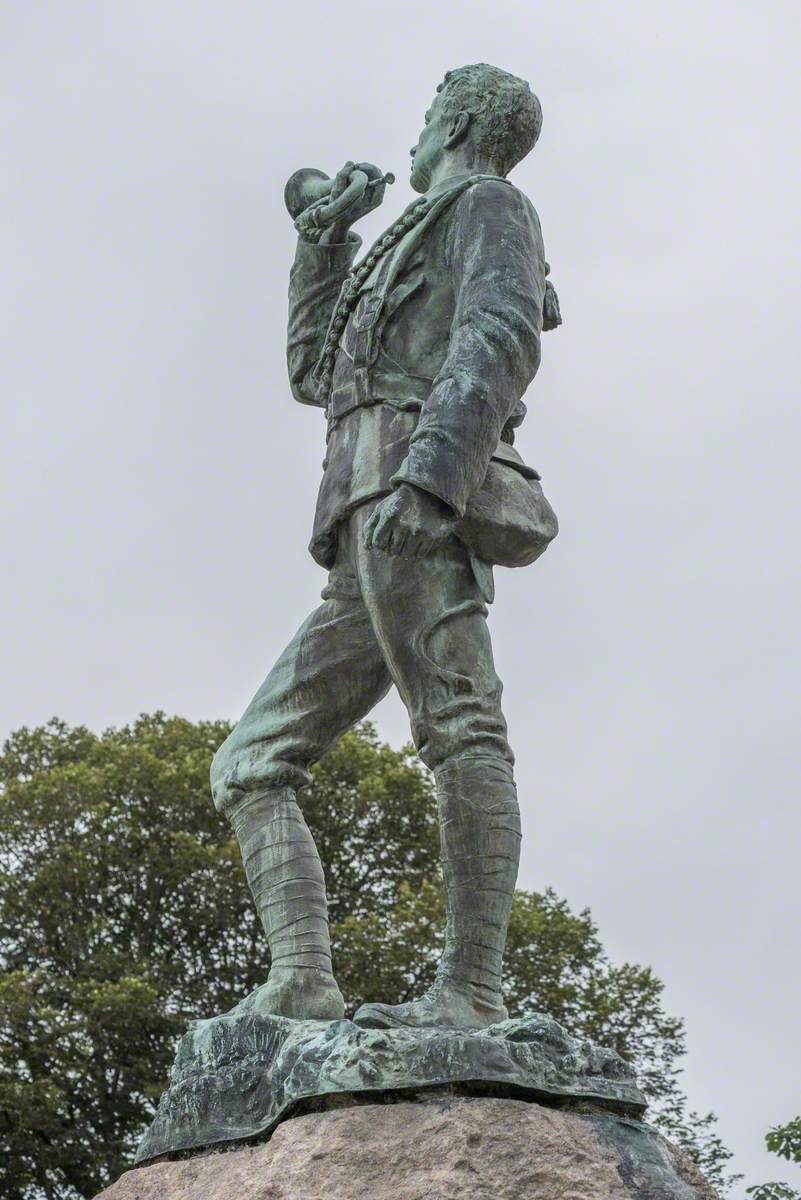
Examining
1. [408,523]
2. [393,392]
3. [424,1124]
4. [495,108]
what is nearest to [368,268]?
[393,392]

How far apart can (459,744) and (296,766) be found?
2.09ft

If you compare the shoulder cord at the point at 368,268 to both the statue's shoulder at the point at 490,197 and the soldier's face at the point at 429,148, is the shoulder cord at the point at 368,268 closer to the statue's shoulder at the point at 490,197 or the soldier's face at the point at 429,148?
the statue's shoulder at the point at 490,197

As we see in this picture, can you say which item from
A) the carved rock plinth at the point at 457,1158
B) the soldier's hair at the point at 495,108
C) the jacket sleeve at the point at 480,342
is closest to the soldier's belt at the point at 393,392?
the jacket sleeve at the point at 480,342

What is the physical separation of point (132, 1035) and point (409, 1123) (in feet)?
52.5

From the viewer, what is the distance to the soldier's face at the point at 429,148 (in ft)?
22.4

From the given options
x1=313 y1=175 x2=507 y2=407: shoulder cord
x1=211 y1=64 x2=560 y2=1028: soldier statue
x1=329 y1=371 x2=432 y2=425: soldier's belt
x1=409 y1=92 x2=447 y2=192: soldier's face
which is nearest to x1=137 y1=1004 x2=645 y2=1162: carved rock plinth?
x1=211 y1=64 x2=560 y2=1028: soldier statue

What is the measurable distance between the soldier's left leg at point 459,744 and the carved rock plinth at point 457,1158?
1.63 ft

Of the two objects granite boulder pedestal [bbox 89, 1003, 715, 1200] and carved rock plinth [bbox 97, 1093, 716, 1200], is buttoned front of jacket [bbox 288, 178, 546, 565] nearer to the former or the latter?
granite boulder pedestal [bbox 89, 1003, 715, 1200]

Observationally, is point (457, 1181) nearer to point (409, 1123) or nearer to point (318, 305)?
point (409, 1123)

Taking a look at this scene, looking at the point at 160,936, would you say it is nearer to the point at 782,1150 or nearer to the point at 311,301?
the point at 782,1150

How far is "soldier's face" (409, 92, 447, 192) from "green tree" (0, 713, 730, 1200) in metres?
13.9

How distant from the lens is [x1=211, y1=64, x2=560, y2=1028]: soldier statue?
5844 mm

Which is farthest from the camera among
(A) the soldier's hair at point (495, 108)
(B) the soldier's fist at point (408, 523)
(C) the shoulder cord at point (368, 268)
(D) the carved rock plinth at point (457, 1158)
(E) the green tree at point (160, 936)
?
(E) the green tree at point (160, 936)

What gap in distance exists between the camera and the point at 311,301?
23.0 feet
